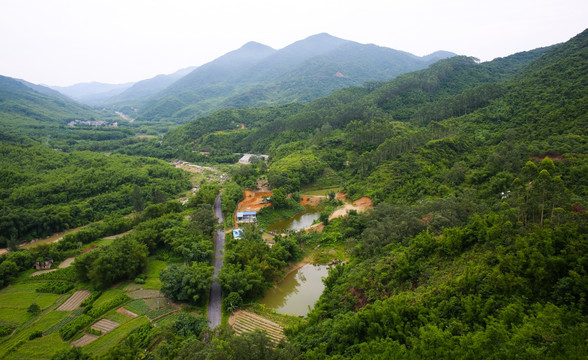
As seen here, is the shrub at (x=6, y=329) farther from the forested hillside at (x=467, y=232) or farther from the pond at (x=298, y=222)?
the pond at (x=298, y=222)

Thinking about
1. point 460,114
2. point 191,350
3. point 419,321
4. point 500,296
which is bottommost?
point 191,350

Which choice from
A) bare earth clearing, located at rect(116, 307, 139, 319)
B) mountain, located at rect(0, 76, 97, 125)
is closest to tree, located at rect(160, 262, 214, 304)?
bare earth clearing, located at rect(116, 307, 139, 319)

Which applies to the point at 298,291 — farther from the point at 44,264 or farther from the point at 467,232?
the point at 44,264

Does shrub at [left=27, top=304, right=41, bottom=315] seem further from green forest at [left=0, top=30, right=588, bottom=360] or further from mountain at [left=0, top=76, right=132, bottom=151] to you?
mountain at [left=0, top=76, right=132, bottom=151]

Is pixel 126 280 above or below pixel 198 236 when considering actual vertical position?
below

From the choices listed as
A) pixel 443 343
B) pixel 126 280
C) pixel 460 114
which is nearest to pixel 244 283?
pixel 126 280

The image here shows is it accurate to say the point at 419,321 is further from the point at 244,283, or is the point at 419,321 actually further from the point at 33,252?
the point at 33,252

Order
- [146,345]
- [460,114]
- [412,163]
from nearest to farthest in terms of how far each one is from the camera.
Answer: [146,345]
[412,163]
[460,114]
